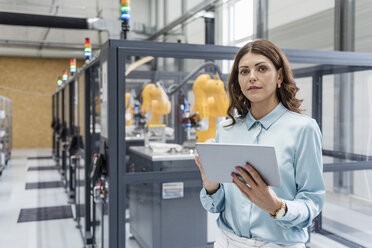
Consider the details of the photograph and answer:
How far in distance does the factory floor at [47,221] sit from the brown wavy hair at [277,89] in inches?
58.4

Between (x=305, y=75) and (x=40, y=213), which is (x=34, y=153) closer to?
(x=40, y=213)

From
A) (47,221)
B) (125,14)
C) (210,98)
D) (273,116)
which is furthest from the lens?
(47,221)

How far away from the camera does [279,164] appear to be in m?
1.31

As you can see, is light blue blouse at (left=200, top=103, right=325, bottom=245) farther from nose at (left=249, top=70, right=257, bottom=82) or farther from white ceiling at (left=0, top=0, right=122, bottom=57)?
white ceiling at (left=0, top=0, right=122, bottom=57)

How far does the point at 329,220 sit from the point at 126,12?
8.54ft

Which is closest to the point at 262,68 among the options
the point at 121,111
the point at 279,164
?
the point at 279,164

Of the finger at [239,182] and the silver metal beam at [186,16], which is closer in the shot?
the finger at [239,182]

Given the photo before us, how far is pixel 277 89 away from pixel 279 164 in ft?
0.98

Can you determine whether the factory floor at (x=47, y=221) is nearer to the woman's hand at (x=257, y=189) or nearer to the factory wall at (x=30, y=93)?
the woman's hand at (x=257, y=189)

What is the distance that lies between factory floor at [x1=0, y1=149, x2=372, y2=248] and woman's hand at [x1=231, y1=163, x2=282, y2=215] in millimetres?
1565

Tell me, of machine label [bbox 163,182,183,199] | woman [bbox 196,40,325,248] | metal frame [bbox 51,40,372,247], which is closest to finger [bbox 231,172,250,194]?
woman [bbox 196,40,325,248]

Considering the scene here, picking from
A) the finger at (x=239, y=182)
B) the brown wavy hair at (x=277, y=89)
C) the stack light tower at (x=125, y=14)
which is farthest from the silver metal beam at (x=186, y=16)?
the finger at (x=239, y=182)

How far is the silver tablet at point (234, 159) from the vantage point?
3.65ft

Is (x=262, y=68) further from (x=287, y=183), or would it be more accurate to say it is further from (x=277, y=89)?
(x=287, y=183)
